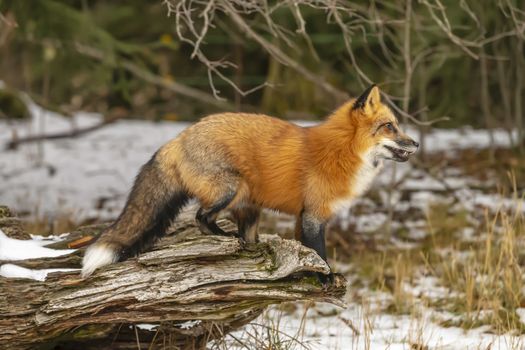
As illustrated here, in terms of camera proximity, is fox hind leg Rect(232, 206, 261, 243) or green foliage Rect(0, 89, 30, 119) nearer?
fox hind leg Rect(232, 206, 261, 243)

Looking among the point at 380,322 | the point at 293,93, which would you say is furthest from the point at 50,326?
the point at 293,93

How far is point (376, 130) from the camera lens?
4.86 meters

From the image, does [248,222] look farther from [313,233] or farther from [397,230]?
[397,230]

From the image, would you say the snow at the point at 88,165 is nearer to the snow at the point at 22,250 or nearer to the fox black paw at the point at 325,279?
the snow at the point at 22,250

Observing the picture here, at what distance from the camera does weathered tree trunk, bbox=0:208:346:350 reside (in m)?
4.61

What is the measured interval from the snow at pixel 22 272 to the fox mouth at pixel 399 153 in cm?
210

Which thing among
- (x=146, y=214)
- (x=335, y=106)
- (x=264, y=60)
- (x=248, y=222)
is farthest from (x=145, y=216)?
(x=264, y=60)

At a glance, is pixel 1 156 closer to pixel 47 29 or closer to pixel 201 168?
pixel 47 29

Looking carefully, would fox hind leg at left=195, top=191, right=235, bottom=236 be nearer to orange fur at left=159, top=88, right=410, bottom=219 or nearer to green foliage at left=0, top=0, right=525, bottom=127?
orange fur at left=159, top=88, right=410, bottom=219

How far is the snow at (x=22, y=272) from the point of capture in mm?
4781

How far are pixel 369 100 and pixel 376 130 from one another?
188 mm

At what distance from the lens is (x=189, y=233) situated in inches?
210

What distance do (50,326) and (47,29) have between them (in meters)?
4.29

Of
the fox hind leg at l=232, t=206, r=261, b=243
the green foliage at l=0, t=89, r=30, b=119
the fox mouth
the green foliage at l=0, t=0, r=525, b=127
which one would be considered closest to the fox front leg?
the fox hind leg at l=232, t=206, r=261, b=243
